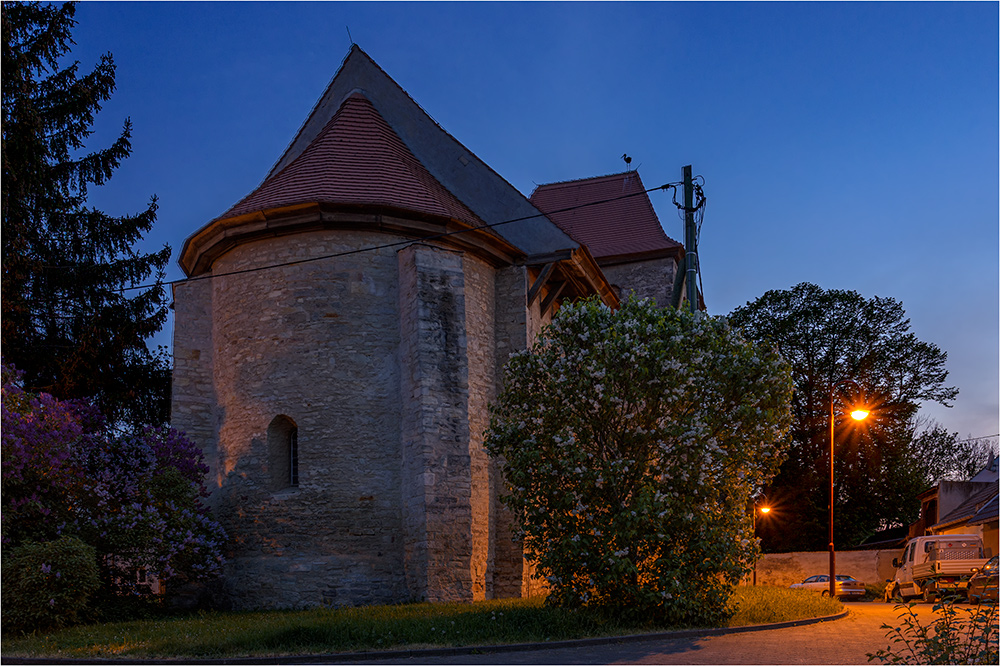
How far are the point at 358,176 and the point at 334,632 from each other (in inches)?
419

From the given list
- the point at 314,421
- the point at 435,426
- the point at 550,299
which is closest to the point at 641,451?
the point at 435,426

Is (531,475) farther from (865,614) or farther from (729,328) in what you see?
(865,614)

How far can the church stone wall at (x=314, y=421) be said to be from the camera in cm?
1692

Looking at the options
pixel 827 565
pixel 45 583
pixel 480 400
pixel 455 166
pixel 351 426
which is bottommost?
pixel 827 565

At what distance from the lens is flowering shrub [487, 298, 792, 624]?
1261cm

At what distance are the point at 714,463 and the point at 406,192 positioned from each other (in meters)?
9.21

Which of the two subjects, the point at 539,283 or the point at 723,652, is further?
the point at 539,283

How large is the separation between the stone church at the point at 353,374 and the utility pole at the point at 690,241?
629 mm

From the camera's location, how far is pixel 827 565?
35.6 meters

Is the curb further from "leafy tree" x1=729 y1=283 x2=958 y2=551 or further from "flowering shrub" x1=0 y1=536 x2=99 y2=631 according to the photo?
"leafy tree" x1=729 y1=283 x2=958 y2=551

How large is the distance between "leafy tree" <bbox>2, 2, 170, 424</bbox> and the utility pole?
15.2 m

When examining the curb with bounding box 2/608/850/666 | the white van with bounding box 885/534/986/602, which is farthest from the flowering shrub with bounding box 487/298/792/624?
the white van with bounding box 885/534/986/602

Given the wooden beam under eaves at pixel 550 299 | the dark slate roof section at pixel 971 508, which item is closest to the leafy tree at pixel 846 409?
the dark slate roof section at pixel 971 508

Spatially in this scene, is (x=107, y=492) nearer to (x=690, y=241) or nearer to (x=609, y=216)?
(x=690, y=241)
